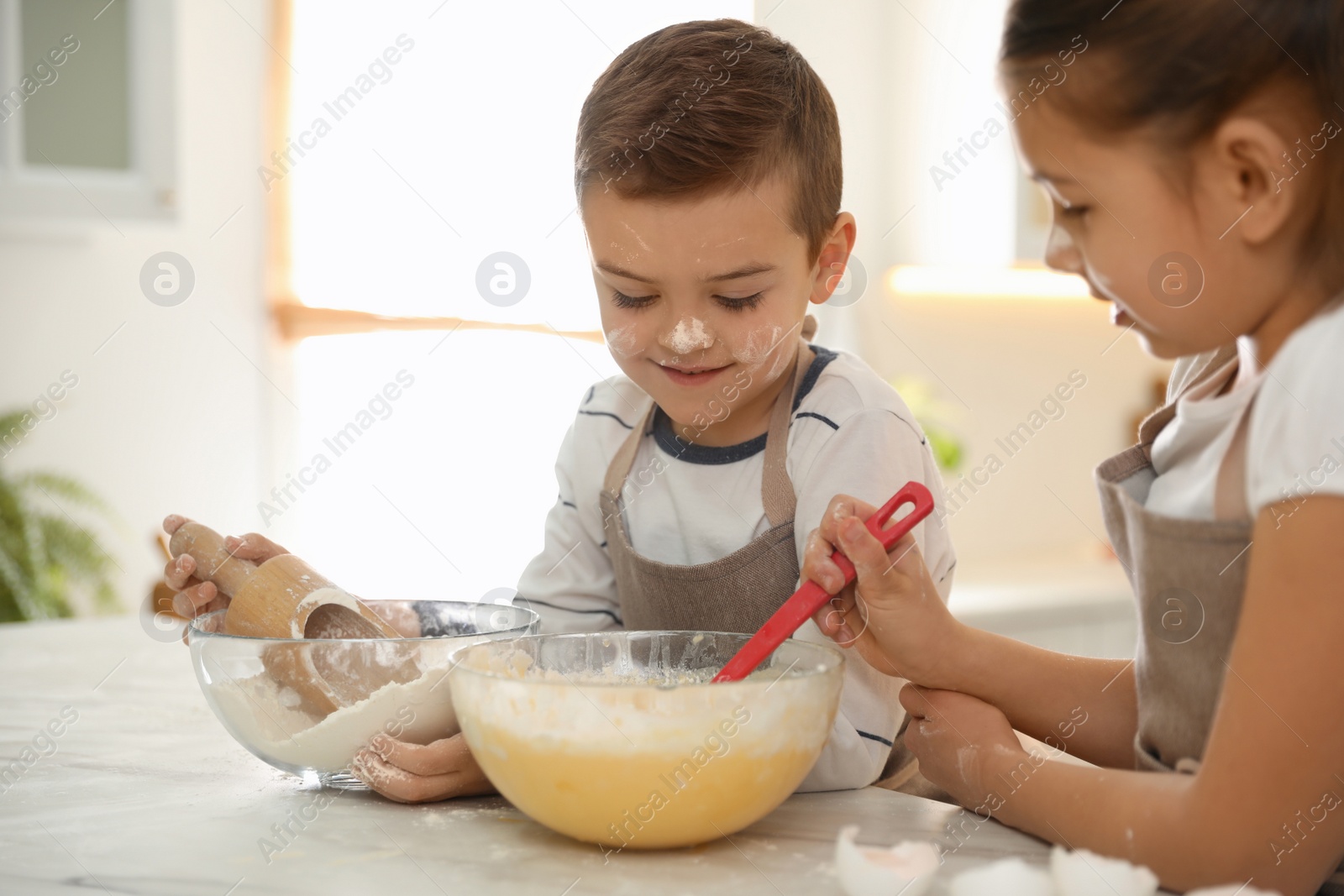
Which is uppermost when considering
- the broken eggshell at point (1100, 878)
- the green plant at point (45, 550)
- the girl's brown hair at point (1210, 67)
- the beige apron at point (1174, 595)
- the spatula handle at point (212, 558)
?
the girl's brown hair at point (1210, 67)

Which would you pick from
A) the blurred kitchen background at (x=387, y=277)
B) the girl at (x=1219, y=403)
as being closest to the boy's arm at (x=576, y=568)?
the girl at (x=1219, y=403)

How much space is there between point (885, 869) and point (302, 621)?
51 centimetres

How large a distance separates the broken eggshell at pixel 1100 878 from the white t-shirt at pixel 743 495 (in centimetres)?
30

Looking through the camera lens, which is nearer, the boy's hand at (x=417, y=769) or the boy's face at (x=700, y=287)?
the boy's hand at (x=417, y=769)

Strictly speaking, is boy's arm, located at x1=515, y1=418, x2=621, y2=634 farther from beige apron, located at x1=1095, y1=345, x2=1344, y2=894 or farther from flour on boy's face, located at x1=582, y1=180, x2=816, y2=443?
beige apron, located at x1=1095, y1=345, x2=1344, y2=894

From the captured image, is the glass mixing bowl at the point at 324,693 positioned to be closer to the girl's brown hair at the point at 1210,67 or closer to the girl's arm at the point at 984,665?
the girl's arm at the point at 984,665

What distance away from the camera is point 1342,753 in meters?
0.62

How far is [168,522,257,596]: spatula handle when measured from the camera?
3.26 ft

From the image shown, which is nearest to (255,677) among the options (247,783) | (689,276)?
(247,783)

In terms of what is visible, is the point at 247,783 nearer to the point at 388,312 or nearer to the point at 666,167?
the point at 666,167

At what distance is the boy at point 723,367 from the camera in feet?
3.29

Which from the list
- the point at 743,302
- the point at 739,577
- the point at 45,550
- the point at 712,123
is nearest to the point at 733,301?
the point at 743,302

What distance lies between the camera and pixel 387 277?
3334 mm

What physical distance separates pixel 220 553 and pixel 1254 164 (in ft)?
2.75
